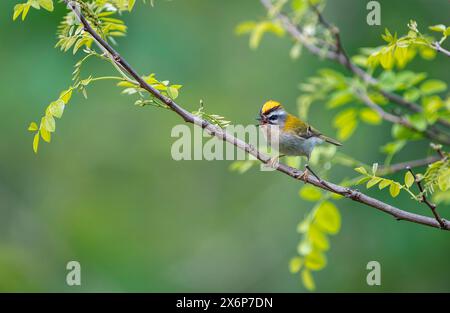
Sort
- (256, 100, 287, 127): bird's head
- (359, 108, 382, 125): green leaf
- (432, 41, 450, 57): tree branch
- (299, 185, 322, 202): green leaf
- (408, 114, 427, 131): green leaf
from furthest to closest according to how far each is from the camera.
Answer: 1. (256, 100, 287, 127): bird's head
2. (359, 108, 382, 125): green leaf
3. (299, 185, 322, 202): green leaf
4. (408, 114, 427, 131): green leaf
5. (432, 41, 450, 57): tree branch

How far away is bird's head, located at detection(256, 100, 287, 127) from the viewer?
3951 mm

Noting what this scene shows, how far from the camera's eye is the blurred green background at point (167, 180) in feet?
24.5

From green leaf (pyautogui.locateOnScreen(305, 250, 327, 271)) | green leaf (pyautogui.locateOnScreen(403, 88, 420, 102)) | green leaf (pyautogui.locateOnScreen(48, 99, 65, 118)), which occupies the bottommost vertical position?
green leaf (pyautogui.locateOnScreen(305, 250, 327, 271))

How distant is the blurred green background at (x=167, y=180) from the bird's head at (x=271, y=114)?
10.7 ft

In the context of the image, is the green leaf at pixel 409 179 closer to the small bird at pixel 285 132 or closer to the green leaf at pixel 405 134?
the green leaf at pixel 405 134

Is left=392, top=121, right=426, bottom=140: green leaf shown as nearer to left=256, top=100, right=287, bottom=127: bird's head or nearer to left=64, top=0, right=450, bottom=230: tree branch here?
left=256, top=100, right=287, bottom=127: bird's head

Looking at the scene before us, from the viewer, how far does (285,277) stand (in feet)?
27.0

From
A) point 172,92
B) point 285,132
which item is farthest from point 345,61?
point 172,92

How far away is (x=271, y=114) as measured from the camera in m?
3.97

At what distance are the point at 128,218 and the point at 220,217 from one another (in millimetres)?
1443

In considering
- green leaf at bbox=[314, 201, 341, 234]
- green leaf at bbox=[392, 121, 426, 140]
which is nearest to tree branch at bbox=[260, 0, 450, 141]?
green leaf at bbox=[392, 121, 426, 140]

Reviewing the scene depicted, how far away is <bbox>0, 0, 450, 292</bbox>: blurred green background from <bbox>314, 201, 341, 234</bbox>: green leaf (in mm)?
3679

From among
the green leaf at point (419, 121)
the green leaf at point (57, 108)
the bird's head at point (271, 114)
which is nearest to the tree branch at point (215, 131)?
the green leaf at point (57, 108)

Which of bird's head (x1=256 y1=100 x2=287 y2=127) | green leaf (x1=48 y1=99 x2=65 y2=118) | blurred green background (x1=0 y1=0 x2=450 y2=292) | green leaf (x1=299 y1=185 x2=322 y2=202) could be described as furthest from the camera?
blurred green background (x1=0 y1=0 x2=450 y2=292)
